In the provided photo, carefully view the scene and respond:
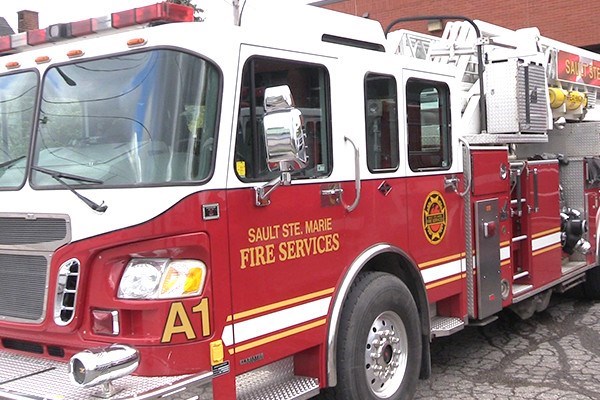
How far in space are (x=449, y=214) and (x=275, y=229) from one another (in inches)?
75.3

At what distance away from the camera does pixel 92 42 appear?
357 cm

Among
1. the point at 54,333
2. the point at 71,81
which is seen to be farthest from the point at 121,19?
the point at 54,333

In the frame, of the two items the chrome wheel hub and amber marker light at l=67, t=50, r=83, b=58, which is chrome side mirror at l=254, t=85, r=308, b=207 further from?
the chrome wheel hub

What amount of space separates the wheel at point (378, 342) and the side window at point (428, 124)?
3.05 ft

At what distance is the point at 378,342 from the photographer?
4.29 m

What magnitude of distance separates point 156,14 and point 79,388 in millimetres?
1835

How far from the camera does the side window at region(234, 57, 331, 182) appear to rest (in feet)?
11.4

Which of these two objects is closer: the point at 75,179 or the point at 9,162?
the point at 75,179

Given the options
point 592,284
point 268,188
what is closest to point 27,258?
point 268,188

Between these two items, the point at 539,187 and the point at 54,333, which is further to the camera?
the point at 539,187

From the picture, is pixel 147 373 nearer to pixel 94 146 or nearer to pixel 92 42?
pixel 94 146

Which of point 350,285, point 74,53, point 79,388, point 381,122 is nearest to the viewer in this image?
point 79,388

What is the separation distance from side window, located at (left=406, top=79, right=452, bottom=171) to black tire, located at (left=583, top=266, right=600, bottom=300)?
12.2 feet

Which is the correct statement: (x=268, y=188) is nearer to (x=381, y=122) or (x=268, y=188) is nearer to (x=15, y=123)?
(x=381, y=122)
